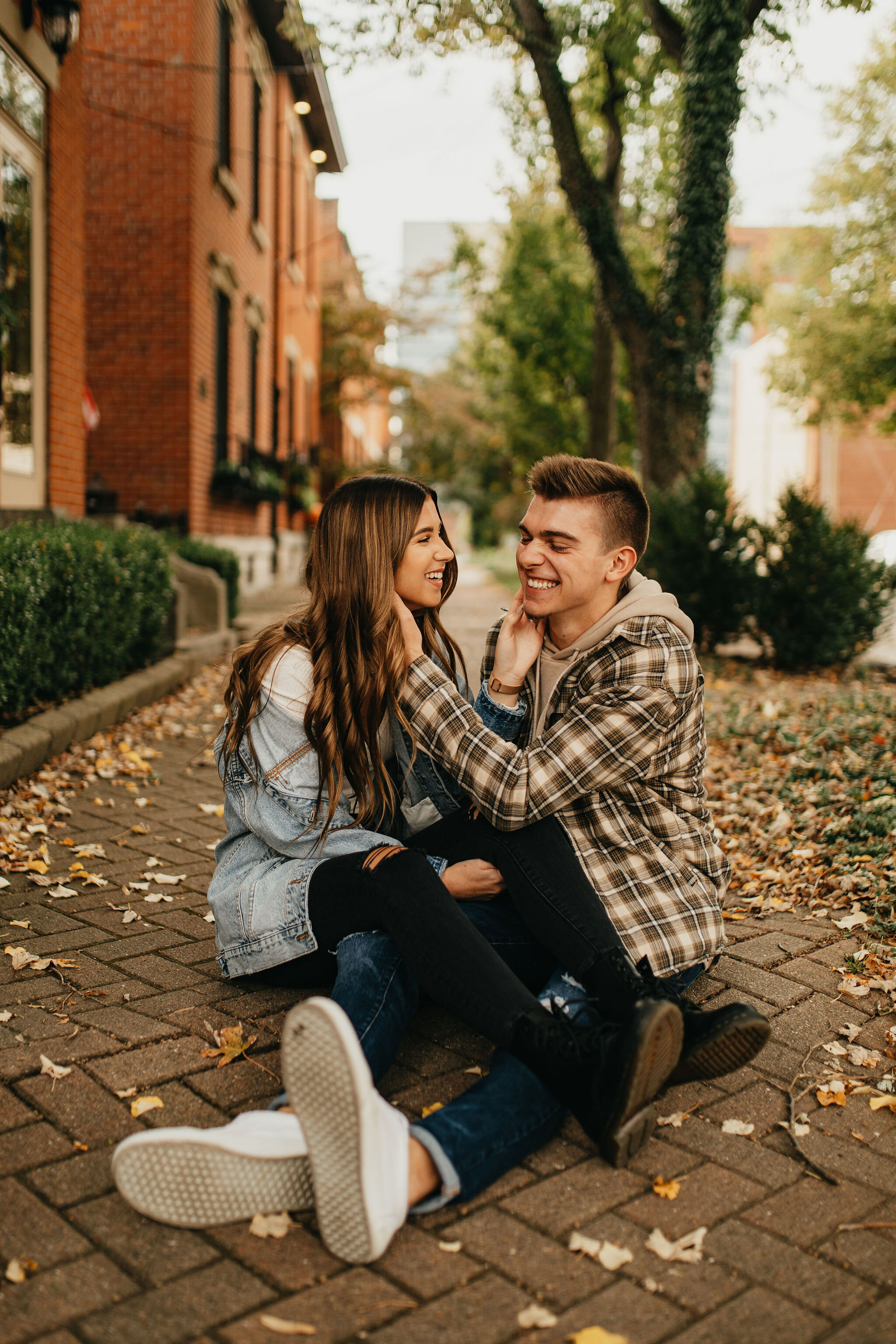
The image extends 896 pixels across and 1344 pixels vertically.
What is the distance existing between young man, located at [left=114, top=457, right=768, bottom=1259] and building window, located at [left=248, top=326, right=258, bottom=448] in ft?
42.0

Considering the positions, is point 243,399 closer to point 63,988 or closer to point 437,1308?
point 63,988

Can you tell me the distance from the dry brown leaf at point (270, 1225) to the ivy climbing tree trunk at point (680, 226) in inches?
380

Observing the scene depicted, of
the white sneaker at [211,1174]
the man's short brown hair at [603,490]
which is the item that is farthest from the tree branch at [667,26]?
the white sneaker at [211,1174]

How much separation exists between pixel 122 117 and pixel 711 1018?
471 inches

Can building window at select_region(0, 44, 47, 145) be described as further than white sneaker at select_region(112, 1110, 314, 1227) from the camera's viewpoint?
Yes

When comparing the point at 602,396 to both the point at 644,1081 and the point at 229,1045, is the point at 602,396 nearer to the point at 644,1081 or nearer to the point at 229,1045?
the point at 229,1045

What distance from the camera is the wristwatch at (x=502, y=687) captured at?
3160mm

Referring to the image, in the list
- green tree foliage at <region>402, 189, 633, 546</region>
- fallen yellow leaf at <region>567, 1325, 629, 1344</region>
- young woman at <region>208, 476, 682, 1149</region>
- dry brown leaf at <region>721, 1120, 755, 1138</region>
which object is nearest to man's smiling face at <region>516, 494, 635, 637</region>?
young woman at <region>208, 476, 682, 1149</region>

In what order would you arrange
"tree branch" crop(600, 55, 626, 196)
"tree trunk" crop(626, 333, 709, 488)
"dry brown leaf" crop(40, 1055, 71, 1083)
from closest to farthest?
"dry brown leaf" crop(40, 1055, 71, 1083) < "tree trunk" crop(626, 333, 709, 488) < "tree branch" crop(600, 55, 626, 196)

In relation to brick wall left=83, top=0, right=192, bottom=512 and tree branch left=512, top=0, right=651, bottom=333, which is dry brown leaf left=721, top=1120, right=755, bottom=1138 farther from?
brick wall left=83, top=0, right=192, bottom=512

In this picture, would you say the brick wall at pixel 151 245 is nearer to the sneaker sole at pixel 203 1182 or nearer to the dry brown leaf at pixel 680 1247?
the sneaker sole at pixel 203 1182

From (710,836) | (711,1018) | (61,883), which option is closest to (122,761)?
(61,883)

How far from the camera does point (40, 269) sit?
811cm

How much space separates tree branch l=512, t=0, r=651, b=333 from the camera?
10680 mm
